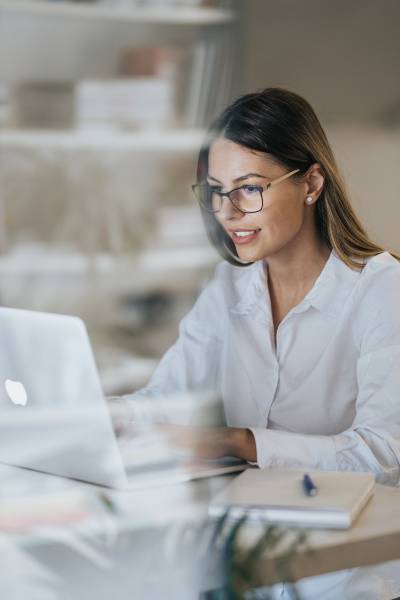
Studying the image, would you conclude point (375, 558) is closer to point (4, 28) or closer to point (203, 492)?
point (203, 492)

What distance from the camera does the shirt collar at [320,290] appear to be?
5.58 ft

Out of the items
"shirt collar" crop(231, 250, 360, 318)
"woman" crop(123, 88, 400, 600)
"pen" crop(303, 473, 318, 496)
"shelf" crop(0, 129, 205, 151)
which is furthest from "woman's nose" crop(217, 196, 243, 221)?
"pen" crop(303, 473, 318, 496)

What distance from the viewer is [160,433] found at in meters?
1.44

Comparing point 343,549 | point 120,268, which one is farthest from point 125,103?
point 343,549

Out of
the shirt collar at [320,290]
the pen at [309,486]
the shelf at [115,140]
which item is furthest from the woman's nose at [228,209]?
the pen at [309,486]

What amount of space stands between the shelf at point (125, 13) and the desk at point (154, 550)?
4.30ft

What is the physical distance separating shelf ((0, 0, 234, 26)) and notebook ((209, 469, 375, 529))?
1.31m

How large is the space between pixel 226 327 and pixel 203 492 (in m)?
0.65

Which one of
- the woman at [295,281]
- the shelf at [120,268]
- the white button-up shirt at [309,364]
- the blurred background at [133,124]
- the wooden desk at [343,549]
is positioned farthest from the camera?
the shelf at [120,268]

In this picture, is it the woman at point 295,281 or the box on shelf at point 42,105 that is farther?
the box on shelf at point 42,105

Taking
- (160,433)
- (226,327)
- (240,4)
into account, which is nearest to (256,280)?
(226,327)

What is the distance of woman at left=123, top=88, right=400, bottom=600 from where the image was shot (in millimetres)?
1646

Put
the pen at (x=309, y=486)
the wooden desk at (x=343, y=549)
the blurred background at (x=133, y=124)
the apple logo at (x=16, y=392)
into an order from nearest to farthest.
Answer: the wooden desk at (x=343, y=549), the pen at (x=309, y=486), the apple logo at (x=16, y=392), the blurred background at (x=133, y=124)

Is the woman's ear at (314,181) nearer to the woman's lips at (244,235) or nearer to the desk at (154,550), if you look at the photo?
the woman's lips at (244,235)
